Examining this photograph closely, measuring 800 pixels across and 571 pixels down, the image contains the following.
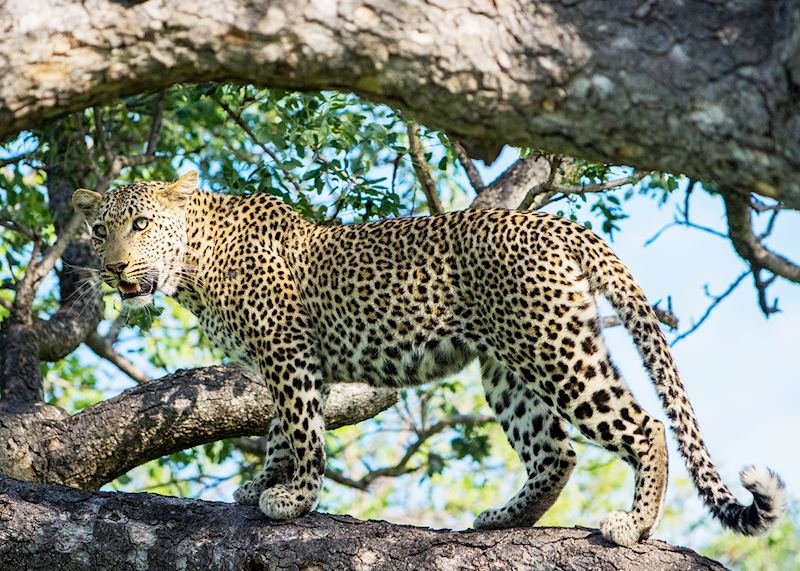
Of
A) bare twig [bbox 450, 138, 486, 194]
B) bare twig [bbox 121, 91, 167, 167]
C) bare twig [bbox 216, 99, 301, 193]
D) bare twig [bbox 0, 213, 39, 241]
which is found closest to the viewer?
bare twig [bbox 216, 99, 301, 193]

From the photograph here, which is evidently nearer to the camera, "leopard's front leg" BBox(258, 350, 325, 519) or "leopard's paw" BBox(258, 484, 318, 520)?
"leopard's paw" BBox(258, 484, 318, 520)

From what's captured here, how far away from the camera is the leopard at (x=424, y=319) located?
6129 millimetres

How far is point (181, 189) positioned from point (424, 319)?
2056mm

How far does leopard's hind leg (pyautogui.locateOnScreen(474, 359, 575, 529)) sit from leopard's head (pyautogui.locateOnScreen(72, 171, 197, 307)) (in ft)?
7.26

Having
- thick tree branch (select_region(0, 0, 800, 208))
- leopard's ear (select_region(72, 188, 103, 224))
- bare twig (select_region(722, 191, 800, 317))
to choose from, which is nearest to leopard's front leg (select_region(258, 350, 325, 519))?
leopard's ear (select_region(72, 188, 103, 224))

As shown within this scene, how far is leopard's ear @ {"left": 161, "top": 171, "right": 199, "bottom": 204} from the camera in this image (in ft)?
24.9

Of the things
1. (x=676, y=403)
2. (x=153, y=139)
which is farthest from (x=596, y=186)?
(x=153, y=139)

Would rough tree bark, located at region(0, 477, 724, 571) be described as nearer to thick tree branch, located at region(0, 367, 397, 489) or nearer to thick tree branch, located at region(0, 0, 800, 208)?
thick tree branch, located at region(0, 367, 397, 489)

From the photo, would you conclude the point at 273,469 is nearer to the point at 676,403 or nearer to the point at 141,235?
the point at 141,235

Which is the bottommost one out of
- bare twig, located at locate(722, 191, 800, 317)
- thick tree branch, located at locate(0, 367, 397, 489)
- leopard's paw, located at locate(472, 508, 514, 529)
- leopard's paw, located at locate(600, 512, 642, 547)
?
leopard's paw, located at locate(600, 512, 642, 547)

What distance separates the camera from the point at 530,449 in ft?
22.7

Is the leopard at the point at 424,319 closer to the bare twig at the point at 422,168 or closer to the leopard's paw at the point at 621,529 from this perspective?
the leopard's paw at the point at 621,529

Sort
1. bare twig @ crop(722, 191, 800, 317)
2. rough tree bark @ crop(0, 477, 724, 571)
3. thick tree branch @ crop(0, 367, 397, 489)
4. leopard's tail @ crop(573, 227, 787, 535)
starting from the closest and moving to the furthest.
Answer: bare twig @ crop(722, 191, 800, 317)
leopard's tail @ crop(573, 227, 787, 535)
rough tree bark @ crop(0, 477, 724, 571)
thick tree branch @ crop(0, 367, 397, 489)

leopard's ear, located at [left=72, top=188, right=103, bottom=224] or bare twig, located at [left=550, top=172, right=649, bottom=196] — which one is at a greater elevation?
leopard's ear, located at [left=72, top=188, right=103, bottom=224]
